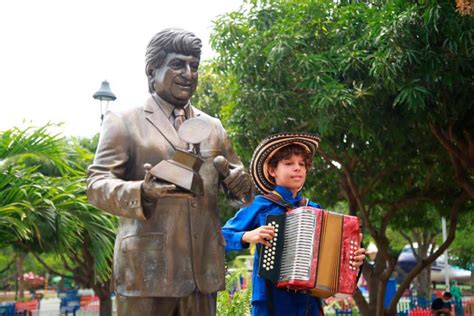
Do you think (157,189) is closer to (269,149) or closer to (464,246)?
(269,149)

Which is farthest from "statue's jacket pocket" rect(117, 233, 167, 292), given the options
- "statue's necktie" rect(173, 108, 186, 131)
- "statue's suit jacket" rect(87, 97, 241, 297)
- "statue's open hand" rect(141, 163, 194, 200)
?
"statue's necktie" rect(173, 108, 186, 131)

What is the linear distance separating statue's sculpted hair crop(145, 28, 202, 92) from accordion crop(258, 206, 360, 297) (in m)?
1.07

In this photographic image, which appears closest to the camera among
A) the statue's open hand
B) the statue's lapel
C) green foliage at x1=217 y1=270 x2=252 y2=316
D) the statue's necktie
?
the statue's open hand

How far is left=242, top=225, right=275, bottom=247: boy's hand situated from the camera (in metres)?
3.30

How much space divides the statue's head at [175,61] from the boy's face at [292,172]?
3.14 feet

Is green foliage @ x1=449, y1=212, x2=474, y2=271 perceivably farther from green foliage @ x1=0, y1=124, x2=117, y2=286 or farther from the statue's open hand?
the statue's open hand

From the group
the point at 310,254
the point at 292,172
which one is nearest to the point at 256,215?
the point at 292,172

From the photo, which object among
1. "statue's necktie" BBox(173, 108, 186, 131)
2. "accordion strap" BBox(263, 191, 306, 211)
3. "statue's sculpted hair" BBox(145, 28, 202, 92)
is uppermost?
"statue's sculpted hair" BBox(145, 28, 202, 92)

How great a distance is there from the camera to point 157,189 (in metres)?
2.44

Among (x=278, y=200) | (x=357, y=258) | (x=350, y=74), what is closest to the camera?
(x=357, y=258)

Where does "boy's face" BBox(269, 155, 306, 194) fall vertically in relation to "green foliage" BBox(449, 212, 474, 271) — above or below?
below

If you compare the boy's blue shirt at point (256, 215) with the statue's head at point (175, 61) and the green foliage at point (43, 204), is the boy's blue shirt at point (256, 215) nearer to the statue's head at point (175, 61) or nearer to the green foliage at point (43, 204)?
the statue's head at point (175, 61)

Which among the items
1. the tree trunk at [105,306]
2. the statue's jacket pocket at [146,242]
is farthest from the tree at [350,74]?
the tree trunk at [105,306]

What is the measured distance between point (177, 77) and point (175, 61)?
8 cm
